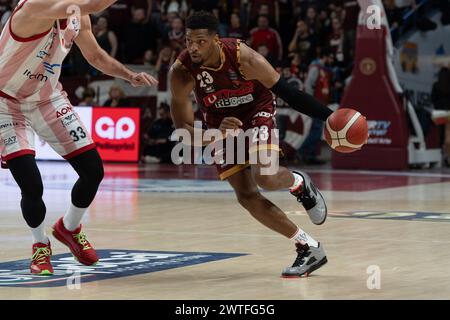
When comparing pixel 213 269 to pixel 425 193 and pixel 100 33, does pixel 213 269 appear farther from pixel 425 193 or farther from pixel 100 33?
pixel 100 33

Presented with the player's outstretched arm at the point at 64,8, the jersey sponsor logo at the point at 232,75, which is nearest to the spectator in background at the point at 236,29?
the jersey sponsor logo at the point at 232,75

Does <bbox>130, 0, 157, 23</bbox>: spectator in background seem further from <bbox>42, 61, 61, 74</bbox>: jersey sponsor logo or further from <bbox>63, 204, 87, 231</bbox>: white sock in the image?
<bbox>42, 61, 61, 74</bbox>: jersey sponsor logo

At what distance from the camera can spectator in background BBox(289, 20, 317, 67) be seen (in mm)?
22047

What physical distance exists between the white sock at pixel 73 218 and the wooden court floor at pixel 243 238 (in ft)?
1.97

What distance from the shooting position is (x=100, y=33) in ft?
74.9

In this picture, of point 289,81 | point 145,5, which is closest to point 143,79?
point 289,81

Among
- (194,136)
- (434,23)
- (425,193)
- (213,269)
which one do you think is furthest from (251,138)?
(434,23)

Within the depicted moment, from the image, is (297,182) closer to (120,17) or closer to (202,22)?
(202,22)

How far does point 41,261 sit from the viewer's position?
27.2 feet

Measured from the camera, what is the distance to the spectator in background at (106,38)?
2267 cm

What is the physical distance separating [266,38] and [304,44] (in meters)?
0.76

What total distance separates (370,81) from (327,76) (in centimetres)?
139

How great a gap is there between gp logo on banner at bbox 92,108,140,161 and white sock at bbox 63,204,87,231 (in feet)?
41.1
